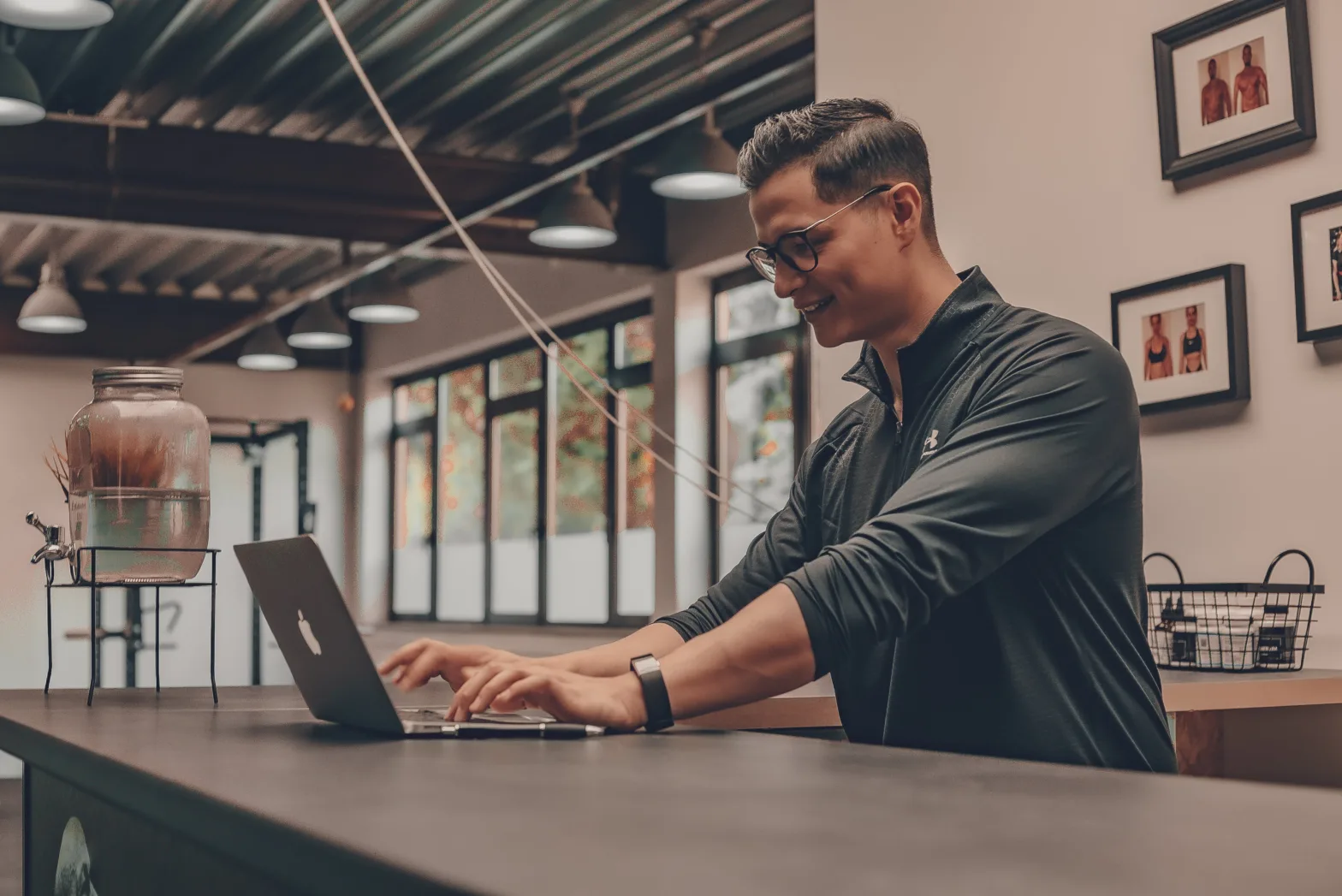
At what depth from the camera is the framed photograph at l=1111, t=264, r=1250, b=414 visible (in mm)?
2422

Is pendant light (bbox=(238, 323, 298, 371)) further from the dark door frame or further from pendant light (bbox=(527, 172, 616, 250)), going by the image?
pendant light (bbox=(527, 172, 616, 250))

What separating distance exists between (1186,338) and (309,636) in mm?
1684

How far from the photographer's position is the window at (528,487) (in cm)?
791

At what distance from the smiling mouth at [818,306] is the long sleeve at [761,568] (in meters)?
0.22

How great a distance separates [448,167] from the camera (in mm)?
6445

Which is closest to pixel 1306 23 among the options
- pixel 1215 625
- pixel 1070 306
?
pixel 1070 306

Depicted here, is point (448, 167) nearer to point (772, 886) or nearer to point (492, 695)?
point (492, 695)

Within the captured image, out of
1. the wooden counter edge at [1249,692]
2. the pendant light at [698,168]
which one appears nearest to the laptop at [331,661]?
the wooden counter edge at [1249,692]

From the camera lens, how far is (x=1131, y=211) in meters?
2.63

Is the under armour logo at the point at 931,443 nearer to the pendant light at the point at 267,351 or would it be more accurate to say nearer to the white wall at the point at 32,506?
the pendant light at the point at 267,351

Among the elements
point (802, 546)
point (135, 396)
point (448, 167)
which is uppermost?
point (448, 167)

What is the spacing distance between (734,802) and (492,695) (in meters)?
0.46

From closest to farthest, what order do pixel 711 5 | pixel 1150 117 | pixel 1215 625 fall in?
pixel 1215 625, pixel 1150 117, pixel 711 5

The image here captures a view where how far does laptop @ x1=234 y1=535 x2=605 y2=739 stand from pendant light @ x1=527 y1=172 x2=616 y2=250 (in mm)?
4185
